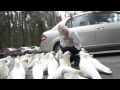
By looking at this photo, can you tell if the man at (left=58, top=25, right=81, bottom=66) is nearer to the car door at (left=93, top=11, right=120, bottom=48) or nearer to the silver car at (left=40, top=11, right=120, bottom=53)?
the silver car at (left=40, top=11, right=120, bottom=53)

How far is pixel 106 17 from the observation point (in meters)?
9.23

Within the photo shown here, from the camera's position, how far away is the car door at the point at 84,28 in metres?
9.05

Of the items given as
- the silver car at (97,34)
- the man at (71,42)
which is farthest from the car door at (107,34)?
the man at (71,42)

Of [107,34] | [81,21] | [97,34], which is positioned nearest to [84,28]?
[81,21]

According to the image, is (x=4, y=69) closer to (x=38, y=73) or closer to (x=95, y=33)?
(x=38, y=73)

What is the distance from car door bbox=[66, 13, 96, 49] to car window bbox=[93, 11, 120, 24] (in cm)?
22

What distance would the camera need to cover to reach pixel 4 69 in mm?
4996

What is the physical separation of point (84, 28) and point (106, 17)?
77 centimetres

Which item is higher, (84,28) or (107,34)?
(84,28)

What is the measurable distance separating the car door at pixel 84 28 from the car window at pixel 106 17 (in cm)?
22

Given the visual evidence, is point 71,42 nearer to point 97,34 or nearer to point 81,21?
point 97,34

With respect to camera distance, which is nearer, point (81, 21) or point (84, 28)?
point (84, 28)
